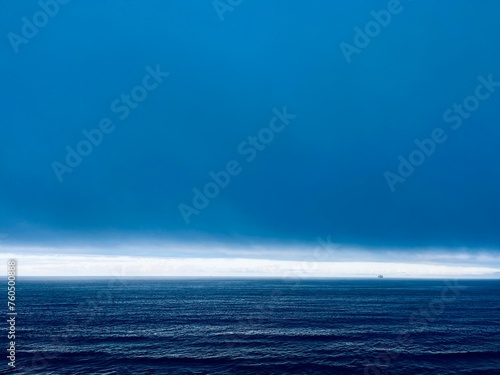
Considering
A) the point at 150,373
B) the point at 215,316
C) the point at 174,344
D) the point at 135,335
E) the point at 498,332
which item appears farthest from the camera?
the point at 215,316

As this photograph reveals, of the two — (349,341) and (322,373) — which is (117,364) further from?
(349,341)

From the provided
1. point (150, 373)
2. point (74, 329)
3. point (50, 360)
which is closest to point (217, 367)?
point (150, 373)

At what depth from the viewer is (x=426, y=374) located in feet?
124

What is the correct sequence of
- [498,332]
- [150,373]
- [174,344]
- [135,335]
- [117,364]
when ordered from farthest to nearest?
[498,332]
[135,335]
[174,344]
[117,364]
[150,373]

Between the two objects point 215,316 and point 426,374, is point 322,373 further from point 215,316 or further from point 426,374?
point 215,316

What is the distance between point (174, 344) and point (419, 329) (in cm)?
4199

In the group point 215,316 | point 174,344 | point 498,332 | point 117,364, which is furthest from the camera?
point 215,316

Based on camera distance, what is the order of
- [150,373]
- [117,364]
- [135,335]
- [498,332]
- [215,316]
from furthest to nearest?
[215,316]
[498,332]
[135,335]
[117,364]
[150,373]

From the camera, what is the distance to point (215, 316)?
76.1m

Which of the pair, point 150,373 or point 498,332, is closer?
point 150,373

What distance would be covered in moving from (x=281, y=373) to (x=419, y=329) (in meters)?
35.6

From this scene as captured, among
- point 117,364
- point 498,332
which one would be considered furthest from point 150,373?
point 498,332

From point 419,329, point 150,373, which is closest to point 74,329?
point 150,373

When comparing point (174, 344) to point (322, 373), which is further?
point (174, 344)
